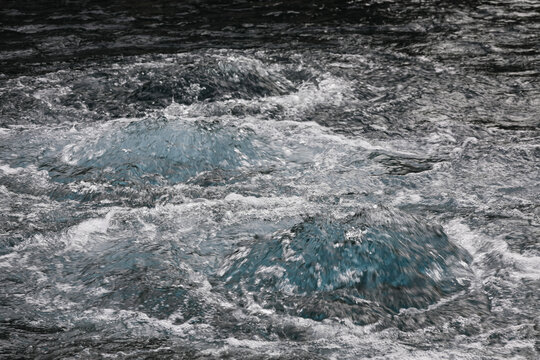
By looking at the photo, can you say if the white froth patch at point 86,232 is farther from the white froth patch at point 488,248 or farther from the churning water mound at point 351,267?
the white froth patch at point 488,248

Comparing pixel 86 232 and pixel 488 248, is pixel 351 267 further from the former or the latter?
pixel 86 232

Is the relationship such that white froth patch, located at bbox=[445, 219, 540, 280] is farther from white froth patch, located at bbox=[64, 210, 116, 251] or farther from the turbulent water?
white froth patch, located at bbox=[64, 210, 116, 251]

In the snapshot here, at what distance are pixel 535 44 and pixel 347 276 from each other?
3952 millimetres

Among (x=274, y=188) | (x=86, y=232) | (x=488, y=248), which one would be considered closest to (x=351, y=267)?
(x=488, y=248)

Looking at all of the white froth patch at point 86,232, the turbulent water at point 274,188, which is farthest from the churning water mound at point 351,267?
the white froth patch at point 86,232

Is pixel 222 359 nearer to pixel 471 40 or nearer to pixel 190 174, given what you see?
pixel 190 174

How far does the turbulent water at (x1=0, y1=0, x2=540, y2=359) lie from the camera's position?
3100 millimetres

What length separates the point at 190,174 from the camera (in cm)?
448

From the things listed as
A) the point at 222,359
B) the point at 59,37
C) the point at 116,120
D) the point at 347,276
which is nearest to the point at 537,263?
the point at 347,276

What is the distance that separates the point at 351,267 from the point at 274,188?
0.97 m

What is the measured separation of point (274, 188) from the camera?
14.0 feet

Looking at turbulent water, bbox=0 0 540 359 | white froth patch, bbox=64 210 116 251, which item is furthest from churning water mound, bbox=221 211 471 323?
white froth patch, bbox=64 210 116 251

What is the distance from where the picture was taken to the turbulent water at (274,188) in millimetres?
3100

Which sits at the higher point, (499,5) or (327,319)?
(499,5)
